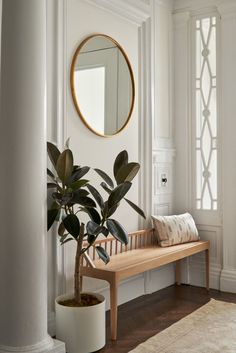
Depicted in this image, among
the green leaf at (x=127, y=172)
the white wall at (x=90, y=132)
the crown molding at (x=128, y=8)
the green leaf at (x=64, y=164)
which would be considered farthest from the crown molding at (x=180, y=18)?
the green leaf at (x=64, y=164)

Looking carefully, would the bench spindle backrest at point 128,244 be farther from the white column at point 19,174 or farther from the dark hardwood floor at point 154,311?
the white column at point 19,174

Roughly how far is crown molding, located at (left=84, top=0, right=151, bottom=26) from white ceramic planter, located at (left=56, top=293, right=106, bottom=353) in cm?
235

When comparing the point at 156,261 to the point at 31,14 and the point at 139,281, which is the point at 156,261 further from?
the point at 31,14

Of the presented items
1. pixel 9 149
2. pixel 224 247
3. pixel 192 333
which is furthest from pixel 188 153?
pixel 9 149

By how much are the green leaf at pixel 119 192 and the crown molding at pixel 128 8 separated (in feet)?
5.31

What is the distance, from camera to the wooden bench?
3.08 meters

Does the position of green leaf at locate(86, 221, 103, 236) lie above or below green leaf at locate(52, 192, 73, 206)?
below

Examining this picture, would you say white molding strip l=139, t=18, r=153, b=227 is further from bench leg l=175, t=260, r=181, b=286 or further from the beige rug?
the beige rug

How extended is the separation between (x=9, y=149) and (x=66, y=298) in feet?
3.73

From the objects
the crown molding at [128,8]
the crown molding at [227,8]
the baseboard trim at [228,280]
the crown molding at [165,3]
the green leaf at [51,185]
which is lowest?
the baseboard trim at [228,280]

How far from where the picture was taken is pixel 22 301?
8.24ft

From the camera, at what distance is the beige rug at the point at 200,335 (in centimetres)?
288

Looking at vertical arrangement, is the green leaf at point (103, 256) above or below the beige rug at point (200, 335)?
above

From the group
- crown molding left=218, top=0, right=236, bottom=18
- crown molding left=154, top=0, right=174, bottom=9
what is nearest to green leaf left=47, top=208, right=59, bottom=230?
crown molding left=154, top=0, right=174, bottom=9
